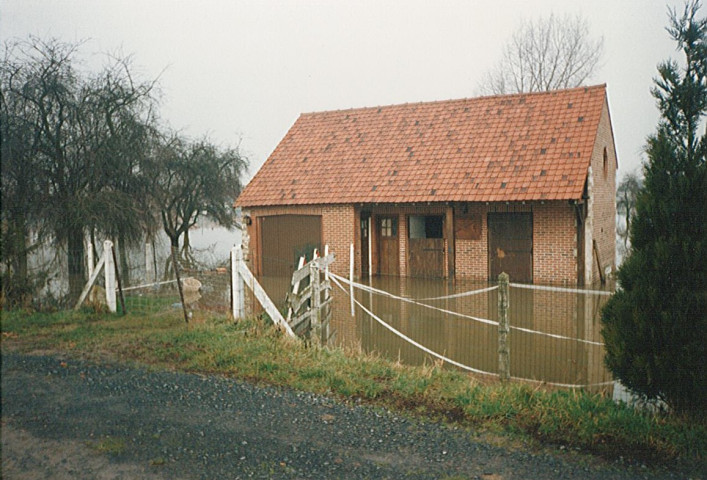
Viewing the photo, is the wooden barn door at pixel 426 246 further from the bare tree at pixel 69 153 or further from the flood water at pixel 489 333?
the bare tree at pixel 69 153

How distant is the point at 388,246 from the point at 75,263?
1003cm

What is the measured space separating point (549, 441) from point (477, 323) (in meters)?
5.85

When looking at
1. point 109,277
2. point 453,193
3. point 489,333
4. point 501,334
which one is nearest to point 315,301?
point 501,334

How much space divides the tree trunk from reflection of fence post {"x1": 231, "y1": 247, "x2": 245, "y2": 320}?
323 cm

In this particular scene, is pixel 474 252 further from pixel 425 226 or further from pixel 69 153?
pixel 69 153

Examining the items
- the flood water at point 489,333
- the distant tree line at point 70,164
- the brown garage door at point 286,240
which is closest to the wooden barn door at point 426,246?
the brown garage door at point 286,240

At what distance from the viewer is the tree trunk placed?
10.0 meters

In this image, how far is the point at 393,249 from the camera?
1838 cm

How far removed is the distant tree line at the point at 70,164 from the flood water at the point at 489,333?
14.4 ft

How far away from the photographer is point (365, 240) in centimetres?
1853

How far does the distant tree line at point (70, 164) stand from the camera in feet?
26.4

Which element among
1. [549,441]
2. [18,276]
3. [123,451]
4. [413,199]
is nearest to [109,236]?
[18,276]

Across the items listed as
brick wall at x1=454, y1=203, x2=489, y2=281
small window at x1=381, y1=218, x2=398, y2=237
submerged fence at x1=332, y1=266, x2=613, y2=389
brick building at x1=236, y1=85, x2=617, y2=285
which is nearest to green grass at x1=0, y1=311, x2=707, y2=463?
submerged fence at x1=332, y1=266, x2=613, y2=389

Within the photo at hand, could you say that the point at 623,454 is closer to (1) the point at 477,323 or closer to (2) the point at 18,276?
(1) the point at 477,323
